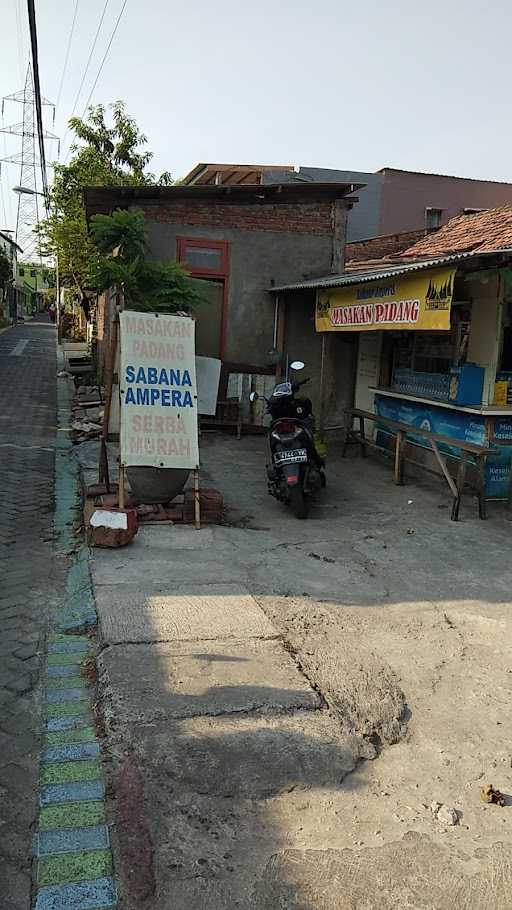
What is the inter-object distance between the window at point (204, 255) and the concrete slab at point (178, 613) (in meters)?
7.78

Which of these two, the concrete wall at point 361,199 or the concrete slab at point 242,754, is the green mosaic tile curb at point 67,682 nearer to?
the concrete slab at point 242,754

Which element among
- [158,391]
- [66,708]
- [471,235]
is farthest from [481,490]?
[66,708]

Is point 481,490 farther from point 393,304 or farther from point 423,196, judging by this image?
point 423,196

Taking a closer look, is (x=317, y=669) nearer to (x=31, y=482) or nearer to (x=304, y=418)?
(x=304, y=418)

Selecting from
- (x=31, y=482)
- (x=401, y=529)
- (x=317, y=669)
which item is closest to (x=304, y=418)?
(x=401, y=529)

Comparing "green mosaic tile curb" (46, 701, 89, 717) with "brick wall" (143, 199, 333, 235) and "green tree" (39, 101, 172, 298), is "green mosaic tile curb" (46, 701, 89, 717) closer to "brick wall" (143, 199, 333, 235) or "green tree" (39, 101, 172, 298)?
"brick wall" (143, 199, 333, 235)

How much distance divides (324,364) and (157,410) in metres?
5.09

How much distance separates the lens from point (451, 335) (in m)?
9.00

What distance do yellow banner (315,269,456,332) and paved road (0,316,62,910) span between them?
4.44 m

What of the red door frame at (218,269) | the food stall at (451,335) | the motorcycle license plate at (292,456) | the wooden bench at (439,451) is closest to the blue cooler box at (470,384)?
the food stall at (451,335)

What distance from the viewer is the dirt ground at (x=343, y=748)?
2539mm

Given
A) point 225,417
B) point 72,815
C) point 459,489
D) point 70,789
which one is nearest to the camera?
point 72,815

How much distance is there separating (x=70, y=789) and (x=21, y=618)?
1952mm

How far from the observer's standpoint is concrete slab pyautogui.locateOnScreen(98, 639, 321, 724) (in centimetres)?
353
